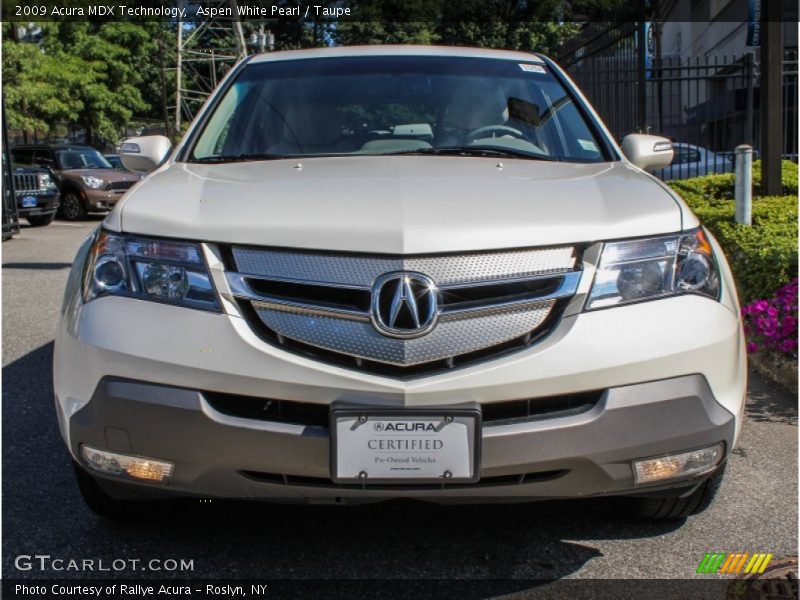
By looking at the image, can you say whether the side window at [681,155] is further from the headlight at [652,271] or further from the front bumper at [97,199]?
the headlight at [652,271]

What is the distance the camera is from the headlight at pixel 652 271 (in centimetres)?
247

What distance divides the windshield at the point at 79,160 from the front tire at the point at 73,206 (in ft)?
2.32

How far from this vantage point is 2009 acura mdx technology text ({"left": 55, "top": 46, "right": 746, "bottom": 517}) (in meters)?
2.32

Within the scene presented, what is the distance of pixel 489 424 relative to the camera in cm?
234

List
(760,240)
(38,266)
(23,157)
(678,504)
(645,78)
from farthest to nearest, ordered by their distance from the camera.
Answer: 1. (23,157)
2. (645,78)
3. (38,266)
4. (760,240)
5. (678,504)

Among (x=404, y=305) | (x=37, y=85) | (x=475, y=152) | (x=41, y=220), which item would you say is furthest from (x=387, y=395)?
(x=37, y=85)

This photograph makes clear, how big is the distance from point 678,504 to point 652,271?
0.87 metres

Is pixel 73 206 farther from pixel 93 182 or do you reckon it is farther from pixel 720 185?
pixel 720 185

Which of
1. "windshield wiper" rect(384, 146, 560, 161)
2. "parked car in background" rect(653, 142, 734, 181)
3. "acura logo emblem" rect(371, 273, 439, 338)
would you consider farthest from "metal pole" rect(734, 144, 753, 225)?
"parked car in background" rect(653, 142, 734, 181)

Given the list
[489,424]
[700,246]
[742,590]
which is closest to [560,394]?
[489,424]

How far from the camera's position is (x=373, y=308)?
236 centimetres

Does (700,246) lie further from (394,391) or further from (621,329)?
(394,391)

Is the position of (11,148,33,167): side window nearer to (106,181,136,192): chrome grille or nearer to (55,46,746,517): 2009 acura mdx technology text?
(106,181,136,192): chrome grille

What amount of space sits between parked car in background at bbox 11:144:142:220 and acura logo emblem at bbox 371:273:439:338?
1601 centimetres
